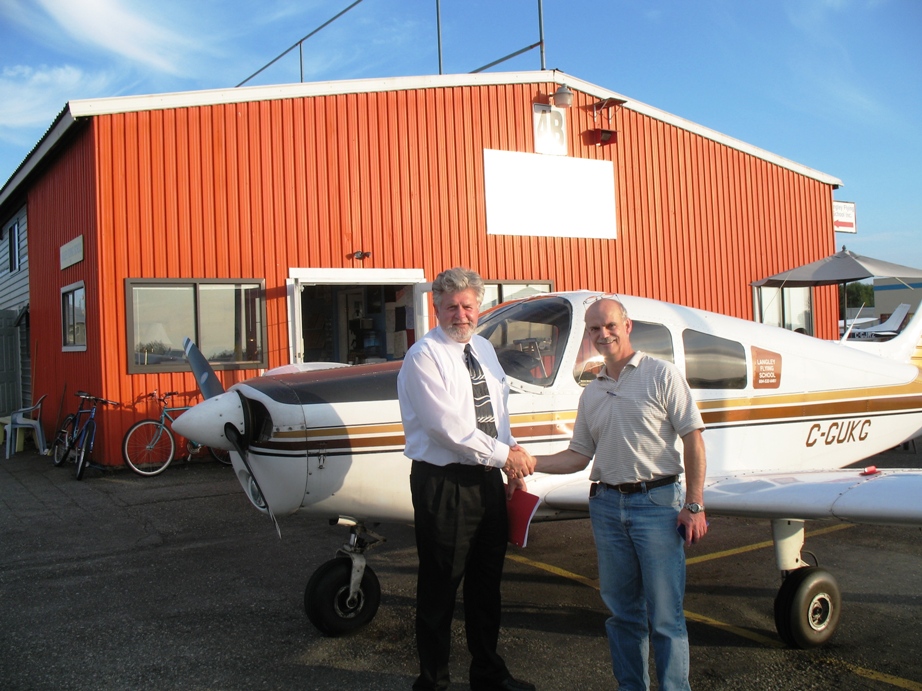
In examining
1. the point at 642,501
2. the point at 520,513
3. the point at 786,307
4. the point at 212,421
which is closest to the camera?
the point at 642,501

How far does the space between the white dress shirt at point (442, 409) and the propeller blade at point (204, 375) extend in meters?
1.96

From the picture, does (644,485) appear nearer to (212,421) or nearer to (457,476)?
(457,476)

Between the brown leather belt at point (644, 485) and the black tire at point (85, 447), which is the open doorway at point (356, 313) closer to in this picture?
the black tire at point (85, 447)

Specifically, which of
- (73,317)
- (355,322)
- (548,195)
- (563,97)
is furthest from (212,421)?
(563,97)

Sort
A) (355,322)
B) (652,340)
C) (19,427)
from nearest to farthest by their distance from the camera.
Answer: (652,340), (19,427), (355,322)

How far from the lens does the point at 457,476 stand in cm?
312

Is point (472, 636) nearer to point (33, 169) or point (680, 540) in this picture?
point (680, 540)

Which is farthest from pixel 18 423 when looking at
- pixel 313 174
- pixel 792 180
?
pixel 792 180

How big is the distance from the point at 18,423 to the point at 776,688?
11779mm

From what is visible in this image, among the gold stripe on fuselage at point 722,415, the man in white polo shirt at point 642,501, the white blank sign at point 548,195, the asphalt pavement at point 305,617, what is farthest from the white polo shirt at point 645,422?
the white blank sign at point 548,195

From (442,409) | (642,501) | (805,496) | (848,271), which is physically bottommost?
(805,496)

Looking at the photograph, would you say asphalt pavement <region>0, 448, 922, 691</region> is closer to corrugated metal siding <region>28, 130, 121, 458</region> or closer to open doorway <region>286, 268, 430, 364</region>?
corrugated metal siding <region>28, 130, 121, 458</region>

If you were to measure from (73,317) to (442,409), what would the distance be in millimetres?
10038

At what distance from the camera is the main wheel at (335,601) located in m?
4.01
